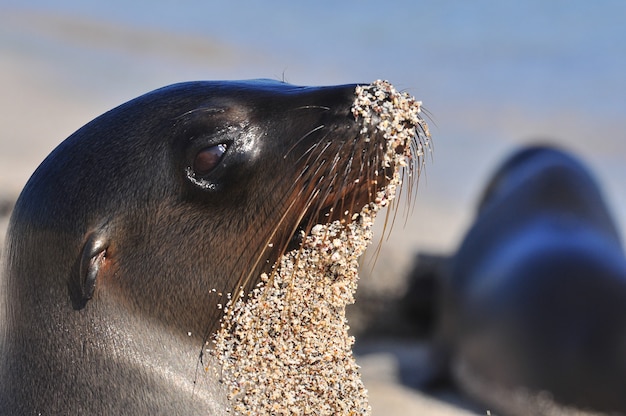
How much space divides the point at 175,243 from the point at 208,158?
9.1 inches

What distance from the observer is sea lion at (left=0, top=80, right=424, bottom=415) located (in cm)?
249

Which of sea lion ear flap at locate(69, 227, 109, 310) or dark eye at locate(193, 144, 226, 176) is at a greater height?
dark eye at locate(193, 144, 226, 176)

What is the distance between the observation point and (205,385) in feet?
8.32

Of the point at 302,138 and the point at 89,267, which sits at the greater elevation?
the point at 302,138

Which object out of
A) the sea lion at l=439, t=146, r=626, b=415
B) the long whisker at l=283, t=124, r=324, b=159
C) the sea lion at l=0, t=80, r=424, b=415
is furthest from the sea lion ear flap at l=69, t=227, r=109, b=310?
the sea lion at l=439, t=146, r=626, b=415

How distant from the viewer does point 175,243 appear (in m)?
2.54

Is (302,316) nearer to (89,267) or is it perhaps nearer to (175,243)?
(175,243)

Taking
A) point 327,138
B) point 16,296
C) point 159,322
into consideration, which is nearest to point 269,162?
point 327,138

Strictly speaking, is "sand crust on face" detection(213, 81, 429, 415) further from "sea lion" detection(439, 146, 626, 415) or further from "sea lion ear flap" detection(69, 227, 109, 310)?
"sea lion" detection(439, 146, 626, 415)

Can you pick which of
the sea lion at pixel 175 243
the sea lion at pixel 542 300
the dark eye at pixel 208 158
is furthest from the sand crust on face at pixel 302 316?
the sea lion at pixel 542 300

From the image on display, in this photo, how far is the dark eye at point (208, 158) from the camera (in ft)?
8.23

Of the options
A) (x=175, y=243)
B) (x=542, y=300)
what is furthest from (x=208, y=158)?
(x=542, y=300)

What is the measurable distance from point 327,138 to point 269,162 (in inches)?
6.4

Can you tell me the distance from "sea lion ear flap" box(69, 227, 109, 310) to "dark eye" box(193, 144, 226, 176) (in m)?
0.29
